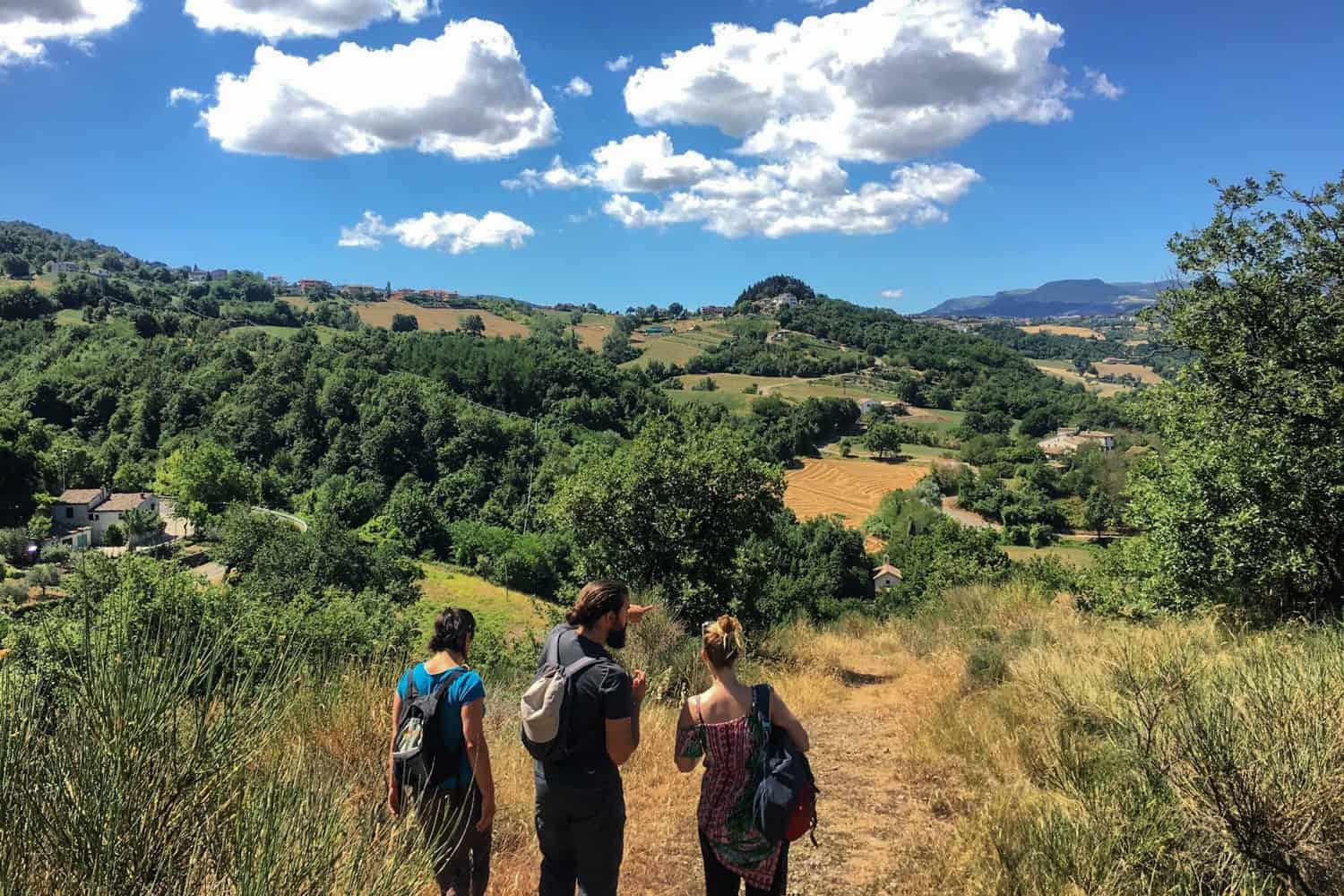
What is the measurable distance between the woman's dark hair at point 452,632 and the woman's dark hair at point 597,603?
1.77 feet

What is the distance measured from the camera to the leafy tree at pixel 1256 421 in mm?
7312

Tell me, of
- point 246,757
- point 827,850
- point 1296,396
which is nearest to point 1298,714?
point 827,850

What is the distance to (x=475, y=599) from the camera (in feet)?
149

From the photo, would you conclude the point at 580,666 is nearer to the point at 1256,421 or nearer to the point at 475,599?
the point at 1256,421

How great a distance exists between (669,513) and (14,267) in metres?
135

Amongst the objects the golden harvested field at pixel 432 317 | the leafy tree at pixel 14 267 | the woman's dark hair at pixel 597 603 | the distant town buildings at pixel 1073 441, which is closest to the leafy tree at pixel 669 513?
the woman's dark hair at pixel 597 603

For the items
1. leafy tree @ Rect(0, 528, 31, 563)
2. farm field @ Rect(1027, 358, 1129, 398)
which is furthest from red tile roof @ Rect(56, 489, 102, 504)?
farm field @ Rect(1027, 358, 1129, 398)

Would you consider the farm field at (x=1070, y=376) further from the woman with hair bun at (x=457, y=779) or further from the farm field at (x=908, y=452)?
the woman with hair bun at (x=457, y=779)

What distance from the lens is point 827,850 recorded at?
13.3ft

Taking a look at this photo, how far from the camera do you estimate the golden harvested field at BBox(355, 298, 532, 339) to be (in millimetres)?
118500

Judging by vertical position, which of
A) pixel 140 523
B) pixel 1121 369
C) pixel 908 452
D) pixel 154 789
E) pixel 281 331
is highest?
pixel 281 331

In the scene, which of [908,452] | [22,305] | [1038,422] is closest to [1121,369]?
[1038,422]

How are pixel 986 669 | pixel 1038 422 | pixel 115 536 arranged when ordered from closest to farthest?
pixel 986 669
pixel 115 536
pixel 1038 422

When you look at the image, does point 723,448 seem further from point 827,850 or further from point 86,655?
point 86,655
